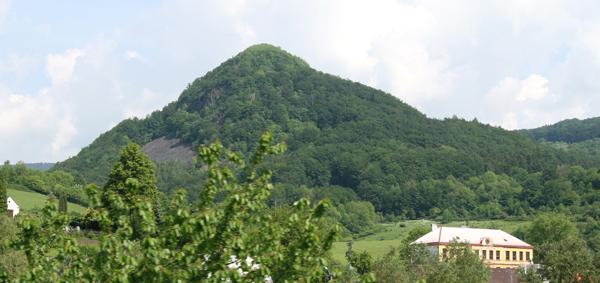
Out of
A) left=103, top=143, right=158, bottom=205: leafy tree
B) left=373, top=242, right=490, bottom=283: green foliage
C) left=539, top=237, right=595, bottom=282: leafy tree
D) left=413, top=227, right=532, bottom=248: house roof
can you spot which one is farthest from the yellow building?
left=539, top=237, right=595, bottom=282: leafy tree

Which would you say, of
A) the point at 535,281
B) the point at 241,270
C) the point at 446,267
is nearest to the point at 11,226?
the point at 446,267

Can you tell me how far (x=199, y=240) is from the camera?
77.9ft

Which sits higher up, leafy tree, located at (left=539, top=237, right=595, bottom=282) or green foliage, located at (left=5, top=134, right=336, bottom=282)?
leafy tree, located at (left=539, top=237, right=595, bottom=282)

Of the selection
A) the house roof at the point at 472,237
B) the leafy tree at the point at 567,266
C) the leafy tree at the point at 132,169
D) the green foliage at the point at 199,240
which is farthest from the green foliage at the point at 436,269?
the house roof at the point at 472,237

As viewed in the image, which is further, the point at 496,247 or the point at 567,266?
the point at 496,247

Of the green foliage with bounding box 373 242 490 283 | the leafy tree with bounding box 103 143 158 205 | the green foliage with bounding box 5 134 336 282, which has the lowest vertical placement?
the green foliage with bounding box 5 134 336 282

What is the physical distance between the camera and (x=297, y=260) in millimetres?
24594

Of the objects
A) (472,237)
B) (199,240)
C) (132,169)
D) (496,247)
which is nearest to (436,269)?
(132,169)

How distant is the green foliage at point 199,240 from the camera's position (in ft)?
77.5

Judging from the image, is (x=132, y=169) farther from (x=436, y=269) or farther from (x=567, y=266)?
(x=567, y=266)

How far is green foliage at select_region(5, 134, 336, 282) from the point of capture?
2361cm

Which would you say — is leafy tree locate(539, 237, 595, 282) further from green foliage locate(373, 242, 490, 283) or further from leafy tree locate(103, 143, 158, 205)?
leafy tree locate(103, 143, 158, 205)

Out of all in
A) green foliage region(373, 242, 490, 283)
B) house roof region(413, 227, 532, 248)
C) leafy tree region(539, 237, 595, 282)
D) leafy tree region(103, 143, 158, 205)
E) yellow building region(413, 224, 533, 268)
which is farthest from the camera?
yellow building region(413, 224, 533, 268)

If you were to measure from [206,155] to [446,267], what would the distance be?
66722 mm
